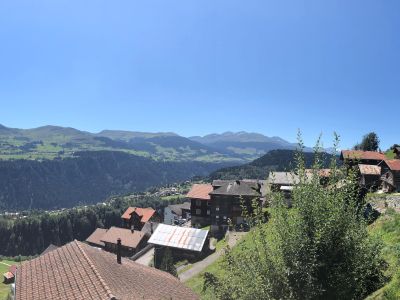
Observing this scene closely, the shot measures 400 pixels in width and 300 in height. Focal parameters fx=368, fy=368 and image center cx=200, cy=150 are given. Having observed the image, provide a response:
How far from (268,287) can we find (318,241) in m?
2.69

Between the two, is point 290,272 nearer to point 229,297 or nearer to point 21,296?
point 229,297

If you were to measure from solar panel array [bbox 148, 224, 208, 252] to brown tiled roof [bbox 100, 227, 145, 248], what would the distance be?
25869mm

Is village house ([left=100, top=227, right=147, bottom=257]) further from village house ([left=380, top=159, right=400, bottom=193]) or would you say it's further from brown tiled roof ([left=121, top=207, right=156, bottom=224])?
village house ([left=380, top=159, right=400, bottom=193])

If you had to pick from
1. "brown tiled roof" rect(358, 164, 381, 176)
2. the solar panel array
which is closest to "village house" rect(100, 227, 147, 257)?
the solar panel array

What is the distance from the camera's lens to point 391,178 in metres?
61.8

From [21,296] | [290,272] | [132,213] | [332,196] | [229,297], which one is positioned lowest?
[132,213]

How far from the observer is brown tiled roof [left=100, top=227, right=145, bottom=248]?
9325cm

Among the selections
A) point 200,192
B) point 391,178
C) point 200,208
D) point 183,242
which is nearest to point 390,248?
point 391,178

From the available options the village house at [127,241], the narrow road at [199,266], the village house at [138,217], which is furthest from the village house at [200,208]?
the village house at [138,217]

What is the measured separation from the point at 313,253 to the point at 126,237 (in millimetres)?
88745

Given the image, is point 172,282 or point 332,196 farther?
point 172,282

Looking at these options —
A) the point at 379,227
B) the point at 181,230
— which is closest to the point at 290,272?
the point at 379,227

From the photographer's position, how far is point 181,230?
68.6 meters

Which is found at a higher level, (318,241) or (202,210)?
(318,241)
